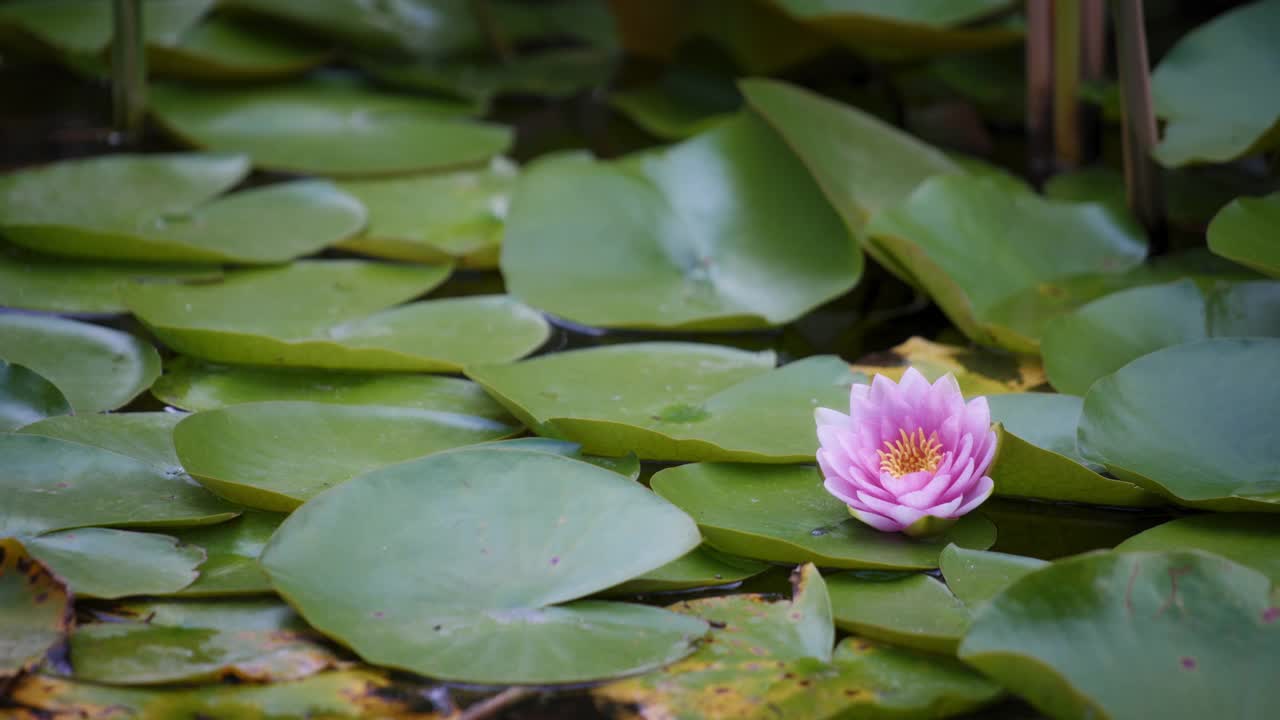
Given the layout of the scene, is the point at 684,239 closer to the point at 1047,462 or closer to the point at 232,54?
the point at 1047,462

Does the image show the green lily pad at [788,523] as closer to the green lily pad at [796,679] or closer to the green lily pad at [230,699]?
the green lily pad at [796,679]

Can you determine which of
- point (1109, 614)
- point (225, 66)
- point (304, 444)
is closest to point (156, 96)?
point (225, 66)

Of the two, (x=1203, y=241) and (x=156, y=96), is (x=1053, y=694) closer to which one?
(x=1203, y=241)

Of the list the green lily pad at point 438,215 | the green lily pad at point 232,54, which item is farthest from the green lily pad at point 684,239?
the green lily pad at point 232,54

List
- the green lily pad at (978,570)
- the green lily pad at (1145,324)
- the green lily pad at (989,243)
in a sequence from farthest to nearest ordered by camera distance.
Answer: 1. the green lily pad at (989,243)
2. the green lily pad at (1145,324)
3. the green lily pad at (978,570)

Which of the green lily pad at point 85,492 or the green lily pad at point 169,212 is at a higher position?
the green lily pad at point 169,212

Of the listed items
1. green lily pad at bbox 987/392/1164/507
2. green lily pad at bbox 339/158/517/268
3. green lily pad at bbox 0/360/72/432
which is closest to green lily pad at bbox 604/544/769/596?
green lily pad at bbox 987/392/1164/507
